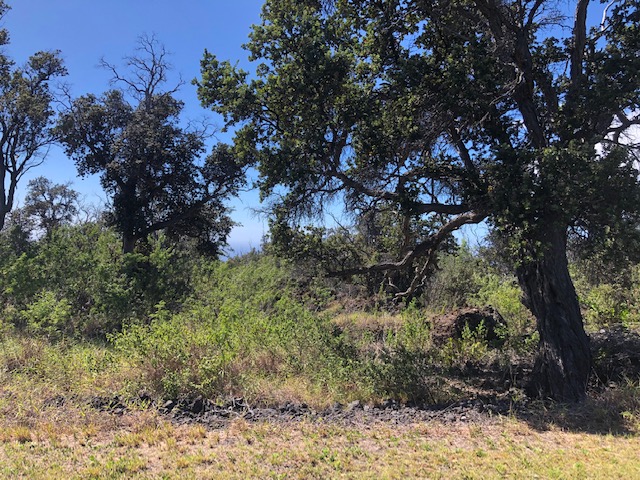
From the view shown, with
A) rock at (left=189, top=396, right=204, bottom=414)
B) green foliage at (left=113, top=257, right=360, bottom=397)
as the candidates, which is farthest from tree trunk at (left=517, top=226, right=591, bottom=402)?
rock at (left=189, top=396, right=204, bottom=414)

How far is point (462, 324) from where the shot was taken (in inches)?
363

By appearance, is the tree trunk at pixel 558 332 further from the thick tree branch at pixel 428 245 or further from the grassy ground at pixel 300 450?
the grassy ground at pixel 300 450

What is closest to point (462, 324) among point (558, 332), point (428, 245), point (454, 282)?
point (428, 245)

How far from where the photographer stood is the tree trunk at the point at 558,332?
630 cm

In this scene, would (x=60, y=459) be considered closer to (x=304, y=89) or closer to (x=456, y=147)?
(x=304, y=89)

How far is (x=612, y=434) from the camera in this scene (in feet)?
16.2

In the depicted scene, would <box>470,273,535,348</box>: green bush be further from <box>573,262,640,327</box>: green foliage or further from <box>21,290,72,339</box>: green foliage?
<box>21,290,72,339</box>: green foliage

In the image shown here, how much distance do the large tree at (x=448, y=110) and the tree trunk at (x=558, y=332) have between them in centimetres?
2

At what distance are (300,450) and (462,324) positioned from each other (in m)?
5.65

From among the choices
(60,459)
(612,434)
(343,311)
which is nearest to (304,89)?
(60,459)

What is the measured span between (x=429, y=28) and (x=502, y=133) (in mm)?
2137

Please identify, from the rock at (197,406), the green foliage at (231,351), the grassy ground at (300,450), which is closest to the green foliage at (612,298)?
the grassy ground at (300,450)

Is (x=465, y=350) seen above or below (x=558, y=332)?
below

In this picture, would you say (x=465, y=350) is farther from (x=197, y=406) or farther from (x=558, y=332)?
(x=197, y=406)
